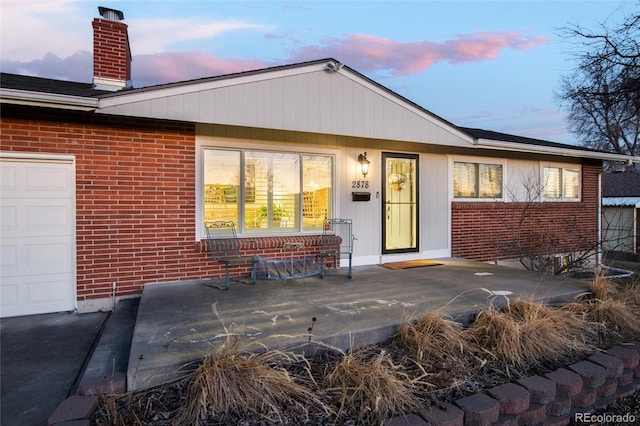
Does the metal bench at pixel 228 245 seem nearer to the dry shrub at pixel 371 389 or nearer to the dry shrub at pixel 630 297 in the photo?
the dry shrub at pixel 371 389

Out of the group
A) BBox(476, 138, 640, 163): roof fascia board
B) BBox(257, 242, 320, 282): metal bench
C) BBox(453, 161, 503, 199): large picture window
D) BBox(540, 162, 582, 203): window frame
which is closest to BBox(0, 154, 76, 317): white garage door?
BBox(257, 242, 320, 282): metal bench

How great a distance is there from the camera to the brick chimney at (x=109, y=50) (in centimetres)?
598

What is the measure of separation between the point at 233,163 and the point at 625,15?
8582 millimetres

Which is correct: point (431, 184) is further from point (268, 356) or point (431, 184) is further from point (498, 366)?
point (268, 356)

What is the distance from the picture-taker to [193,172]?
5.69 metres

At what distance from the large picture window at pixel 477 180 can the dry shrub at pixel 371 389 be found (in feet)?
21.0

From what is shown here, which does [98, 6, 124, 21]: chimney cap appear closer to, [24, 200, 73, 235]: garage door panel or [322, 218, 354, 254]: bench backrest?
[24, 200, 73, 235]: garage door panel

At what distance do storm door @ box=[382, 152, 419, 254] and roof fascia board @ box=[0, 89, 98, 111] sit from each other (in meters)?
5.03

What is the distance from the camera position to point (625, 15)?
7781 mm

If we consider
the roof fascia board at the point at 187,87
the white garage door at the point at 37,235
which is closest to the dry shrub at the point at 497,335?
the roof fascia board at the point at 187,87

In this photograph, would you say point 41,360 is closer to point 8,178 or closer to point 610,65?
point 8,178

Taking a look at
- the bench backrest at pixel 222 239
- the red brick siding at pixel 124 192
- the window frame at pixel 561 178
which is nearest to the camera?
the red brick siding at pixel 124 192

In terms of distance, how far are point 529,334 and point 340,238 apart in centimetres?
373

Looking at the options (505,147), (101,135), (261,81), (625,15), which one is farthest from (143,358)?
(625,15)
